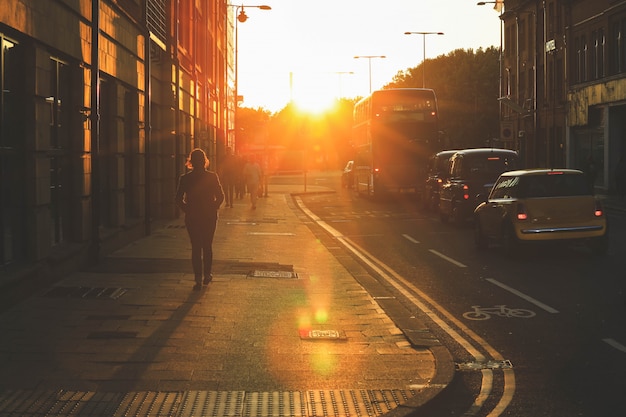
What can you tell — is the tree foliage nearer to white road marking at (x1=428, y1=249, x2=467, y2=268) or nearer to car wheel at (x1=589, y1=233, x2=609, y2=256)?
white road marking at (x1=428, y1=249, x2=467, y2=268)

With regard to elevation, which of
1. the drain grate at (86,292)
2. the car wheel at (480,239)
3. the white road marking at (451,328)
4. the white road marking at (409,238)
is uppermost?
the car wheel at (480,239)

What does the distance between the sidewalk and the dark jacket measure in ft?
3.23

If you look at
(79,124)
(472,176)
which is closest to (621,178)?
(472,176)

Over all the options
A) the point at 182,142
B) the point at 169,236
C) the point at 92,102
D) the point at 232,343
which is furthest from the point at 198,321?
the point at 182,142

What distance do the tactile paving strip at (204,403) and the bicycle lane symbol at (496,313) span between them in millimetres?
3995

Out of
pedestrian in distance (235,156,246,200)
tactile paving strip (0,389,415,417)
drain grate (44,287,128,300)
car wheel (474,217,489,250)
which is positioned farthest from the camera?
pedestrian in distance (235,156,246,200)

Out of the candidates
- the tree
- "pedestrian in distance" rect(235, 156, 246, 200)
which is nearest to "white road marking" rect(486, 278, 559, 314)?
"pedestrian in distance" rect(235, 156, 246, 200)

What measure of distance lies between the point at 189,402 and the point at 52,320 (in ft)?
12.1

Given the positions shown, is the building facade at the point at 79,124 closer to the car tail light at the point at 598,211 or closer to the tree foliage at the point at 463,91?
the car tail light at the point at 598,211

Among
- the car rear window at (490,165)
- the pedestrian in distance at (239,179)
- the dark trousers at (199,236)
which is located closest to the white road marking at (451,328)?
the dark trousers at (199,236)

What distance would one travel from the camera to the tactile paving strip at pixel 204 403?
20.8ft

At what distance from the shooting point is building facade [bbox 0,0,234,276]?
1139cm

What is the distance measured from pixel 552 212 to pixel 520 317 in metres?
6.36

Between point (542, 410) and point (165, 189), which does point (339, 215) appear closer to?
point (165, 189)
